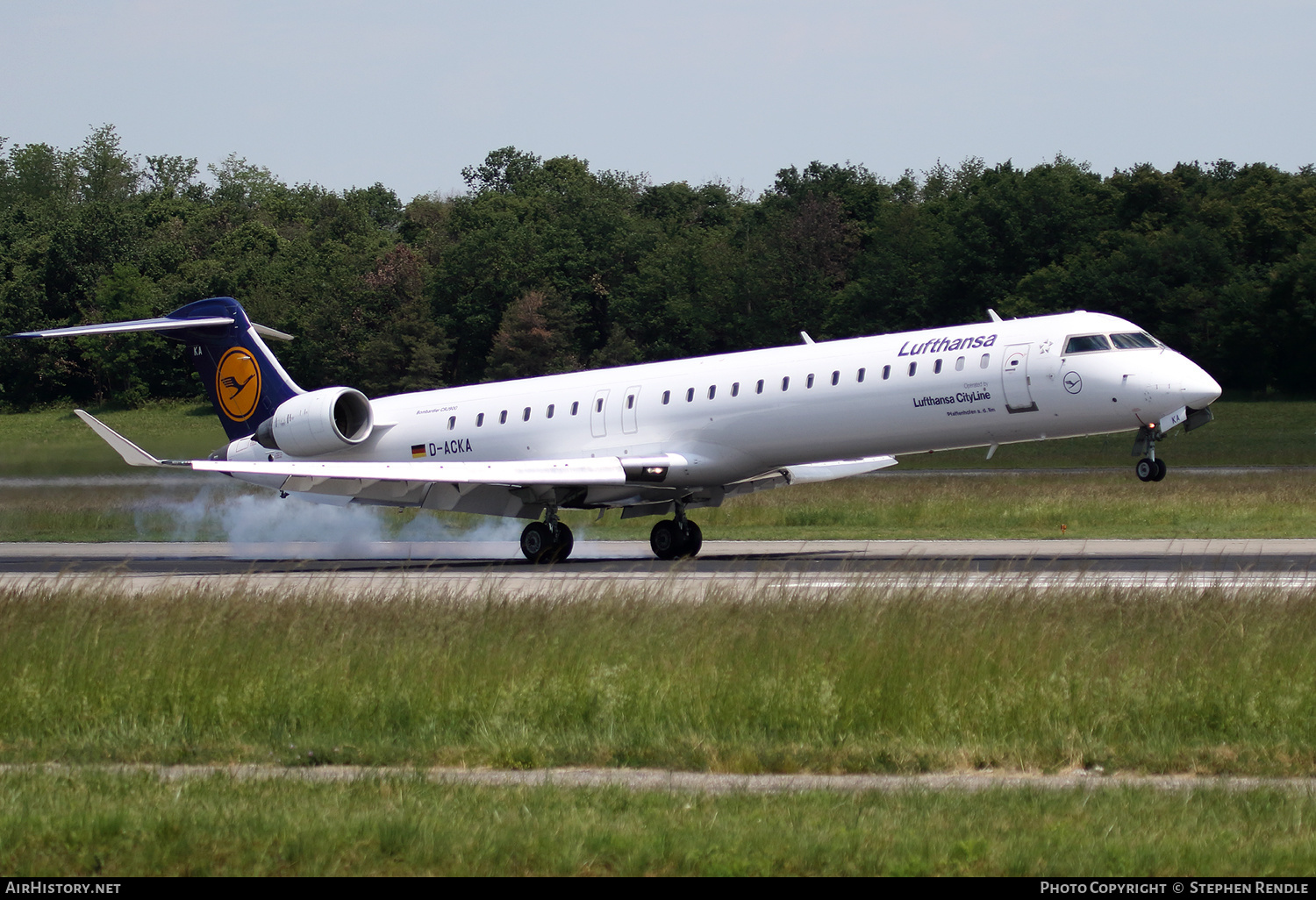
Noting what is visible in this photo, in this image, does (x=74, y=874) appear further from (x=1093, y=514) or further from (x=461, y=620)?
(x=1093, y=514)

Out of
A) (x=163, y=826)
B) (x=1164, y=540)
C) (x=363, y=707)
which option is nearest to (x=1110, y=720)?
(x=363, y=707)

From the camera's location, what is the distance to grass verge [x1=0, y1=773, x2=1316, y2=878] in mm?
6875

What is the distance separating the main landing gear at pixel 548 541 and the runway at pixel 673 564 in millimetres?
411

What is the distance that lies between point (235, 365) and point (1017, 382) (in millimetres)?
16679

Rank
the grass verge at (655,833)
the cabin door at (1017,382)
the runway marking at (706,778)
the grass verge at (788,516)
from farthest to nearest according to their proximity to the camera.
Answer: the grass verge at (788,516) → the cabin door at (1017,382) → the runway marking at (706,778) → the grass verge at (655,833)

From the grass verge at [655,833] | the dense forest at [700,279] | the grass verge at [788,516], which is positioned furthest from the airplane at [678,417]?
the dense forest at [700,279]

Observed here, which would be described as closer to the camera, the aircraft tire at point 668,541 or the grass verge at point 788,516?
the aircraft tire at point 668,541

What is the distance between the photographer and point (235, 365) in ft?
98.3

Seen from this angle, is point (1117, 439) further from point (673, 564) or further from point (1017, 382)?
point (673, 564)

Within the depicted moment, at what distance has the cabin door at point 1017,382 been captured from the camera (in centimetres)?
2211

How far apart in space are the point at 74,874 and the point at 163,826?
592 millimetres

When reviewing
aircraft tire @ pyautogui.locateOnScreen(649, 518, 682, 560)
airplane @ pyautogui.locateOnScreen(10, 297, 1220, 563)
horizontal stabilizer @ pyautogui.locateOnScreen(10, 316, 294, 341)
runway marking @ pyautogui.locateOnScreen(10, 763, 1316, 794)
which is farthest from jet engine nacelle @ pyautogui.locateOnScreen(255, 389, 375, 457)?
runway marking @ pyautogui.locateOnScreen(10, 763, 1316, 794)

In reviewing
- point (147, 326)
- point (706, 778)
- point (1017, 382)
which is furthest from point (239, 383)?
point (706, 778)

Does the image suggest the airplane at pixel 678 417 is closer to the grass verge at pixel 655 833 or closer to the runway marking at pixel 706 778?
the runway marking at pixel 706 778
